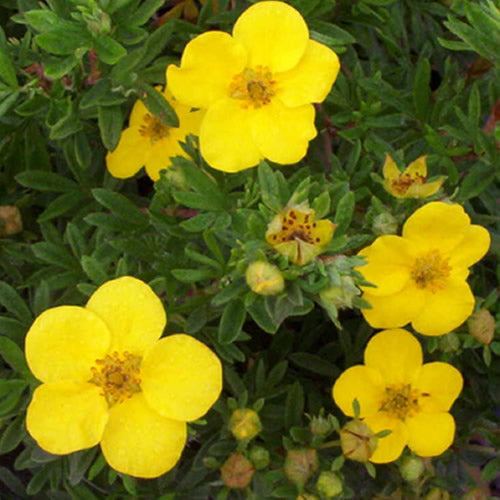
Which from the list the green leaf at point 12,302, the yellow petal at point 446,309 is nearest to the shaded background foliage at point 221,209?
the green leaf at point 12,302

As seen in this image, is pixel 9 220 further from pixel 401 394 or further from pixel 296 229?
pixel 401 394

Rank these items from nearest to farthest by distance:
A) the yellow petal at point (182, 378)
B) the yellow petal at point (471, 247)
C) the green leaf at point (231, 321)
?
the yellow petal at point (182, 378) → the green leaf at point (231, 321) → the yellow petal at point (471, 247)

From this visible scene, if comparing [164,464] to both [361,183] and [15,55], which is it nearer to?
[361,183]

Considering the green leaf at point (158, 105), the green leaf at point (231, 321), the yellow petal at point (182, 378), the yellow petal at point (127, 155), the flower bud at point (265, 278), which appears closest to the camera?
the flower bud at point (265, 278)

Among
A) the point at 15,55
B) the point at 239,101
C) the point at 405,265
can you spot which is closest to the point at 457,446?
the point at 405,265

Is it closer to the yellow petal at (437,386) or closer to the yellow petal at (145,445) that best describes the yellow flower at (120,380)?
the yellow petal at (145,445)

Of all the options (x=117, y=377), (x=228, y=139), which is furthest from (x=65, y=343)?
(x=228, y=139)

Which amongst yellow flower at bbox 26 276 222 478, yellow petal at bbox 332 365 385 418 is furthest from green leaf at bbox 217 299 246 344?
yellow petal at bbox 332 365 385 418
